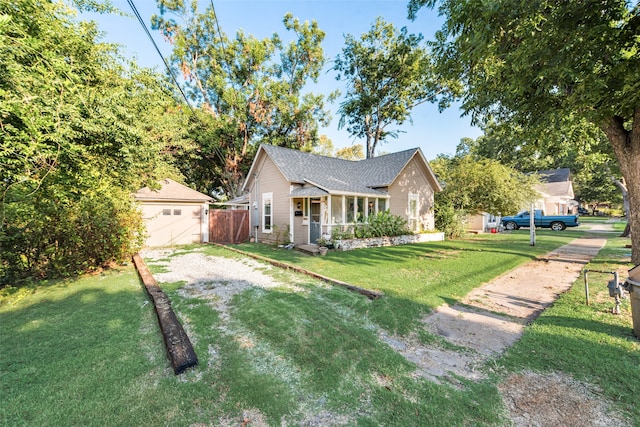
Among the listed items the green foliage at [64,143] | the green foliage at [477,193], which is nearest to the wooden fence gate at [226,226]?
the green foliage at [64,143]

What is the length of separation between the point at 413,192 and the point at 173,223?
14315 mm

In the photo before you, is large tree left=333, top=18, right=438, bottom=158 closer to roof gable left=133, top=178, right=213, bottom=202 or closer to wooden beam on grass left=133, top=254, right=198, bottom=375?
roof gable left=133, top=178, right=213, bottom=202

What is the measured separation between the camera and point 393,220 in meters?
14.3

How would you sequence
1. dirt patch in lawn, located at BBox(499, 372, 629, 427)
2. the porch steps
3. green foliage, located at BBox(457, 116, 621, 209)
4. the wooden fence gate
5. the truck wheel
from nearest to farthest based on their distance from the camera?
dirt patch in lawn, located at BBox(499, 372, 629, 427) → green foliage, located at BBox(457, 116, 621, 209) → the porch steps → the wooden fence gate → the truck wheel

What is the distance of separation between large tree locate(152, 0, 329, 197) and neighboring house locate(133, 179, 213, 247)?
931 centimetres

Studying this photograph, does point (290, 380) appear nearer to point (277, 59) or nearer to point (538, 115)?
point (538, 115)

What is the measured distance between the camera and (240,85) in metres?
25.3

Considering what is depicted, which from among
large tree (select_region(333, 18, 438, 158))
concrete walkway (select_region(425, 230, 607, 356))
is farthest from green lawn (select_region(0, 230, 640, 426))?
large tree (select_region(333, 18, 438, 158))

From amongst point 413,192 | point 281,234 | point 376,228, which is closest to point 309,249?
point 281,234

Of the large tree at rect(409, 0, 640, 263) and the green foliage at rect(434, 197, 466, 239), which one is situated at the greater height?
the large tree at rect(409, 0, 640, 263)

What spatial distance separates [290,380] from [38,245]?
794 centimetres

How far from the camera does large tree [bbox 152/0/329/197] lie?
23594 mm

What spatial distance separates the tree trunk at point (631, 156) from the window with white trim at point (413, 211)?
31.1 ft

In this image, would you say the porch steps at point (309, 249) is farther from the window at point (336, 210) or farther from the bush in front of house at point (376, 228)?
the window at point (336, 210)
